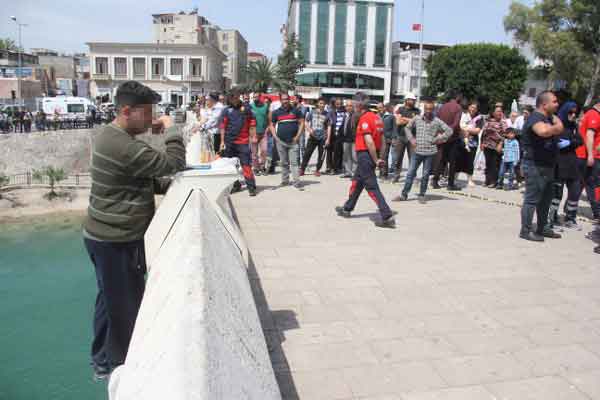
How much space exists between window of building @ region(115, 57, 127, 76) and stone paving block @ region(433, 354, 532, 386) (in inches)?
3430

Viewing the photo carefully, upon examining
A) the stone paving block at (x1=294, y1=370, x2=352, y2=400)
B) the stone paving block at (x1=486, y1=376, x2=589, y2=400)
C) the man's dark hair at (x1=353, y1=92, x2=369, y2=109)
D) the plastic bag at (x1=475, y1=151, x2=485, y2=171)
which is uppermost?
the man's dark hair at (x1=353, y1=92, x2=369, y2=109)

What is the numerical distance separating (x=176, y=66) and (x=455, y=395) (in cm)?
8530

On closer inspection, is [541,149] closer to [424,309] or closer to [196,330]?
[424,309]

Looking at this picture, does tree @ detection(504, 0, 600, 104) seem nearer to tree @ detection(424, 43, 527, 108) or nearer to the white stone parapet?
tree @ detection(424, 43, 527, 108)

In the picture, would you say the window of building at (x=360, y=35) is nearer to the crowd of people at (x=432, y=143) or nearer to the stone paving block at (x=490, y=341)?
the crowd of people at (x=432, y=143)

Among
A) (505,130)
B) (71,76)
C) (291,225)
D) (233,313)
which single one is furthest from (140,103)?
(71,76)

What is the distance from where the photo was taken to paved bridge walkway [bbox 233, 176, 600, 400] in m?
3.29

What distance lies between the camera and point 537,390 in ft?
10.5

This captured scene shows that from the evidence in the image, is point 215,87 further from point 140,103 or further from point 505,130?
point 140,103

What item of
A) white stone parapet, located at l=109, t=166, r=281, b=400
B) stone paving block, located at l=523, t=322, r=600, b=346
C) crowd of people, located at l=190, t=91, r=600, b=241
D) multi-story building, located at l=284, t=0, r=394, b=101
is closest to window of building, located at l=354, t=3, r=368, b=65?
multi-story building, located at l=284, t=0, r=394, b=101

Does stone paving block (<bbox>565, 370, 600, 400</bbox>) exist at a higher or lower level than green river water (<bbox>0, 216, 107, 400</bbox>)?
higher

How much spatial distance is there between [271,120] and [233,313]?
8986 millimetres

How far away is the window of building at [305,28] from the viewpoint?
82113 mm

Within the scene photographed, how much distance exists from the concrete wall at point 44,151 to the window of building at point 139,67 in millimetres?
55942
